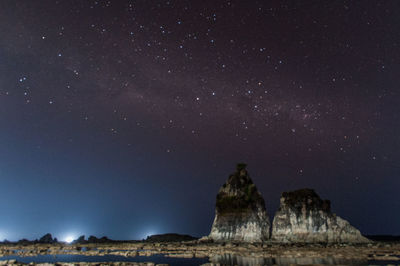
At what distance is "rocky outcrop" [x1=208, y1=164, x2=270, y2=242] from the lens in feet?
323

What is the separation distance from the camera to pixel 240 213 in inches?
4050

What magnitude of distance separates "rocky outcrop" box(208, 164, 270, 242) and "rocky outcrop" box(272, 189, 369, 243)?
5.95 m

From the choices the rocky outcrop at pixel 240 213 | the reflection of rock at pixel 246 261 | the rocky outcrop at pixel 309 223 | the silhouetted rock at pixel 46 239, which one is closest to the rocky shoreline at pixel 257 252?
the reflection of rock at pixel 246 261

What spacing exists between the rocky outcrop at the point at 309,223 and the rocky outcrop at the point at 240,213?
234 inches

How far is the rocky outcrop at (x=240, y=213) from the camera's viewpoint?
98.5 m

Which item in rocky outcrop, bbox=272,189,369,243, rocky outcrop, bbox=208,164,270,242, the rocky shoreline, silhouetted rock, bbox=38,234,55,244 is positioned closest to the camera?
the rocky shoreline

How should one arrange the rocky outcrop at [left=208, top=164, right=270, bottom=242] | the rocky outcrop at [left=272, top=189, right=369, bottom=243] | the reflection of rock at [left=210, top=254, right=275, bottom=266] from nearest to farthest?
the reflection of rock at [left=210, top=254, right=275, bottom=266] < the rocky outcrop at [left=272, top=189, right=369, bottom=243] < the rocky outcrop at [left=208, top=164, right=270, bottom=242]

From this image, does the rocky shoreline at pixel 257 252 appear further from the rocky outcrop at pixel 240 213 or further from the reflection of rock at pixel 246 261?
the rocky outcrop at pixel 240 213

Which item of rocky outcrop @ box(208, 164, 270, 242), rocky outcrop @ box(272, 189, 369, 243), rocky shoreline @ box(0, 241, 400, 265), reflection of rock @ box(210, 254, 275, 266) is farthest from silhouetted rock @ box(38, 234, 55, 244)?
reflection of rock @ box(210, 254, 275, 266)

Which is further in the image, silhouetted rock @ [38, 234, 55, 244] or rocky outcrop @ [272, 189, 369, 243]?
silhouetted rock @ [38, 234, 55, 244]

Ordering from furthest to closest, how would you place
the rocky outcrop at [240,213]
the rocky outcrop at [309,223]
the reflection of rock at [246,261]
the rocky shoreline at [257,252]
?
the rocky outcrop at [240,213] < the rocky outcrop at [309,223] < the rocky shoreline at [257,252] < the reflection of rock at [246,261]

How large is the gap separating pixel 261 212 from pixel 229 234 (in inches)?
592

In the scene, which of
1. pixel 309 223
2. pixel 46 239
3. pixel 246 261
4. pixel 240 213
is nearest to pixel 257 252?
pixel 246 261

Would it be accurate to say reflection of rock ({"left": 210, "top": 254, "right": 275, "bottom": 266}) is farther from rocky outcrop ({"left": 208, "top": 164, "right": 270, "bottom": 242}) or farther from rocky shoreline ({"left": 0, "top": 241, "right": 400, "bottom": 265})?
rocky outcrop ({"left": 208, "top": 164, "right": 270, "bottom": 242})
